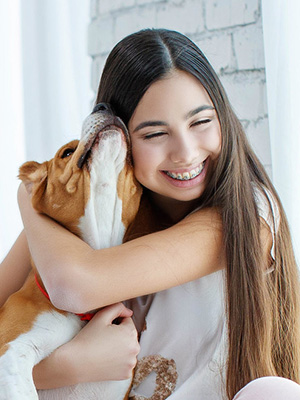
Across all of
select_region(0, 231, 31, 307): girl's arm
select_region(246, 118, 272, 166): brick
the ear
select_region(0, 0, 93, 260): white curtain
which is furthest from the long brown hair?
select_region(0, 0, 93, 260): white curtain

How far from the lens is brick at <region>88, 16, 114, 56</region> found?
97.6 inches

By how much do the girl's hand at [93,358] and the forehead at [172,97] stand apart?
49 centimetres

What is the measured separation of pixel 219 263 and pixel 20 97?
159 cm

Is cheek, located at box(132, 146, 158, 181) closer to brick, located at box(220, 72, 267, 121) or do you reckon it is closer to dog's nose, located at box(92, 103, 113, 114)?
dog's nose, located at box(92, 103, 113, 114)

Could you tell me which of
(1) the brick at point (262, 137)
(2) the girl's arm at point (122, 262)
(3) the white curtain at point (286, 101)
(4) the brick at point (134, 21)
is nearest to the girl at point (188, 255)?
(2) the girl's arm at point (122, 262)

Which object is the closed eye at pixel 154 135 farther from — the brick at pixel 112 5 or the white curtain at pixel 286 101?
the brick at pixel 112 5

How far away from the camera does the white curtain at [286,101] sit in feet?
5.88

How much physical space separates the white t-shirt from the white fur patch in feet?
0.81

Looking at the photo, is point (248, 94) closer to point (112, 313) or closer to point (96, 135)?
point (96, 135)

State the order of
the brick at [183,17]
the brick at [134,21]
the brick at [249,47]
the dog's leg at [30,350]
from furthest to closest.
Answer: the brick at [134,21] < the brick at [183,17] < the brick at [249,47] < the dog's leg at [30,350]

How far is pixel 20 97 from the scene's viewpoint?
2553 mm

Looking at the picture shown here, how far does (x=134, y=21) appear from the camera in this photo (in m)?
2.39

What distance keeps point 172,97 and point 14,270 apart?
0.69 meters

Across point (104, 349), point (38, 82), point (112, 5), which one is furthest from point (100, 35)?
point (104, 349)
